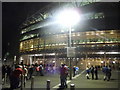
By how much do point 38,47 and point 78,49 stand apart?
15389 mm

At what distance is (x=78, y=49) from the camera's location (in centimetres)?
4178

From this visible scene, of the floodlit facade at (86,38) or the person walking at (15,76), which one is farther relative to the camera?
the floodlit facade at (86,38)

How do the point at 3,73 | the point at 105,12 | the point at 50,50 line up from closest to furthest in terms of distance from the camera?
1. the point at 3,73
2. the point at 105,12
3. the point at 50,50

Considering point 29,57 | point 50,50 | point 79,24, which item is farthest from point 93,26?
point 29,57

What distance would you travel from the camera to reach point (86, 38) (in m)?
43.9

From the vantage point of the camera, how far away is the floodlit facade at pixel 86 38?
1540 inches

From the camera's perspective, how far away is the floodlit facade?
39.1 m

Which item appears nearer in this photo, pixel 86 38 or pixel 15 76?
pixel 15 76

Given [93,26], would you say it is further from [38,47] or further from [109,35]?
→ [38,47]

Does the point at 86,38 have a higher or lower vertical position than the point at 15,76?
higher

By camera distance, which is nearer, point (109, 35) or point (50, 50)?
point (109, 35)

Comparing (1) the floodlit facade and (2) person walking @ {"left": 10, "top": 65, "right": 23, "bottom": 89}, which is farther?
(1) the floodlit facade

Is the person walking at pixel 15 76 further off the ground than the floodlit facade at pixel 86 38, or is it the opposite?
the floodlit facade at pixel 86 38

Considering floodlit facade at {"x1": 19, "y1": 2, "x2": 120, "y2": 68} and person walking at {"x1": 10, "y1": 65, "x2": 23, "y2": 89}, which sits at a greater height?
floodlit facade at {"x1": 19, "y1": 2, "x2": 120, "y2": 68}
